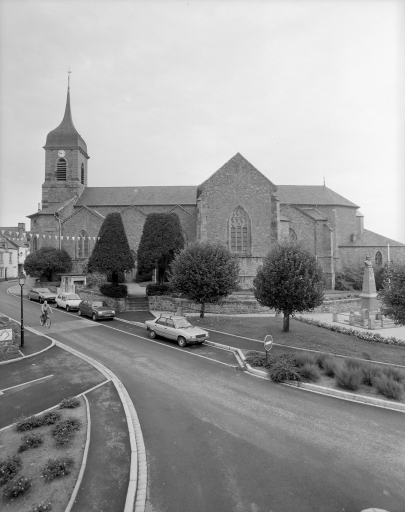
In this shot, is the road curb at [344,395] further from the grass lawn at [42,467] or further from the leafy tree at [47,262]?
the leafy tree at [47,262]

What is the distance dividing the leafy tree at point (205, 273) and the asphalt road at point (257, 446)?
357 inches

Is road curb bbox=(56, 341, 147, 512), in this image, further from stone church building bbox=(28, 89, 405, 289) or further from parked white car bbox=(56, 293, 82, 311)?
stone church building bbox=(28, 89, 405, 289)

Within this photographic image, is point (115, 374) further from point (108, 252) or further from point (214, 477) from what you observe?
point (108, 252)

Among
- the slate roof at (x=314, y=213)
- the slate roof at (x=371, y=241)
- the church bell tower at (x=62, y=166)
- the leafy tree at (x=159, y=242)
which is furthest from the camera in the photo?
the church bell tower at (x=62, y=166)

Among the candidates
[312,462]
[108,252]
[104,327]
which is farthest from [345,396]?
[108,252]

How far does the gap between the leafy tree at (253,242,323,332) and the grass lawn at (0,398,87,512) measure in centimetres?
1162

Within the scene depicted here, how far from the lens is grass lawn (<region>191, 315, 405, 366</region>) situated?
14.3 metres

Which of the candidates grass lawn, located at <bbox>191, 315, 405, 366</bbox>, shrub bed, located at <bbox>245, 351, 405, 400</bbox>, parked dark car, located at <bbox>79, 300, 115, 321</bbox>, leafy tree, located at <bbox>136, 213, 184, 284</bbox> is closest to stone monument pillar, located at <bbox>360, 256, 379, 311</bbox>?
grass lawn, located at <bbox>191, 315, 405, 366</bbox>

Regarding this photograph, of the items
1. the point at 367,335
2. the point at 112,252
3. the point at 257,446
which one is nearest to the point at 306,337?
the point at 367,335

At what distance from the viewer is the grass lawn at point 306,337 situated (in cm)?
1426

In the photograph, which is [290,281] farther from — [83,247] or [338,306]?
[83,247]

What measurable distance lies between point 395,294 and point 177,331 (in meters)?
10.7

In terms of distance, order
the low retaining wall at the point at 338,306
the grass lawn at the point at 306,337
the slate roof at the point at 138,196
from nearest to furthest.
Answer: the grass lawn at the point at 306,337 → the low retaining wall at the point at 338,306 → the slate roof at the point at 138,196

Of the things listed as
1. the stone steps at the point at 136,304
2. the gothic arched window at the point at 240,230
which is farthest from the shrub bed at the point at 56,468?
the gothic arched window at the point at 240,230
